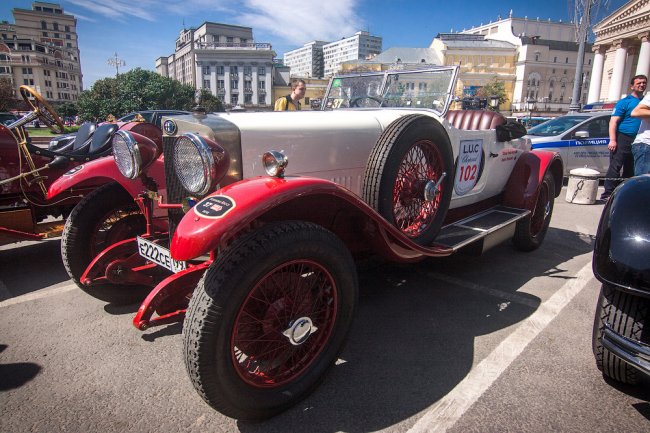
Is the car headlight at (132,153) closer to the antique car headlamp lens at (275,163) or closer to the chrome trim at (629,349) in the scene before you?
the antique car headlamp lens at (275,163)

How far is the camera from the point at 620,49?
42.5 metres

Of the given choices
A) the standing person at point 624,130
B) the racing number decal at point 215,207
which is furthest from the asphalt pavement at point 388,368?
the standing person at point 624,130

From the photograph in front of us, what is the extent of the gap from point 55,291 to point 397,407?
A: 10.3 feet

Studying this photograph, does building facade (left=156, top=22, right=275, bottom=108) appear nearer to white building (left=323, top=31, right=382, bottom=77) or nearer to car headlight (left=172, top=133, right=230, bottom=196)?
white building (left=323, top=31, right=382, bottom=77)

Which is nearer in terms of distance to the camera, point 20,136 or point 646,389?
point 646,389

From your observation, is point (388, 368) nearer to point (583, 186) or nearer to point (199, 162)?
point (199, 162)

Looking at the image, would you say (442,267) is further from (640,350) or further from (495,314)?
(640,350)

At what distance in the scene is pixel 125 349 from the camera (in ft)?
8.42

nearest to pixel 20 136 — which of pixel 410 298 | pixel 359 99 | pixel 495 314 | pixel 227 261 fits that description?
pixel 359 99

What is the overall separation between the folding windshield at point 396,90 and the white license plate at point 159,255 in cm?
256

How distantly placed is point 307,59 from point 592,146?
171 m

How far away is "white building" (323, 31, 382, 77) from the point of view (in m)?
156

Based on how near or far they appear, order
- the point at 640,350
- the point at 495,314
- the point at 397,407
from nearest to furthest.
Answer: the point at 640,350 < the point at 397,407 < the point at 495,314

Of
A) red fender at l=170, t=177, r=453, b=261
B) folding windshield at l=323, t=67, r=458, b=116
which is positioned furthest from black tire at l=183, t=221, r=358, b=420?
folding windshield at l=323, t=67, r=458, b=116
